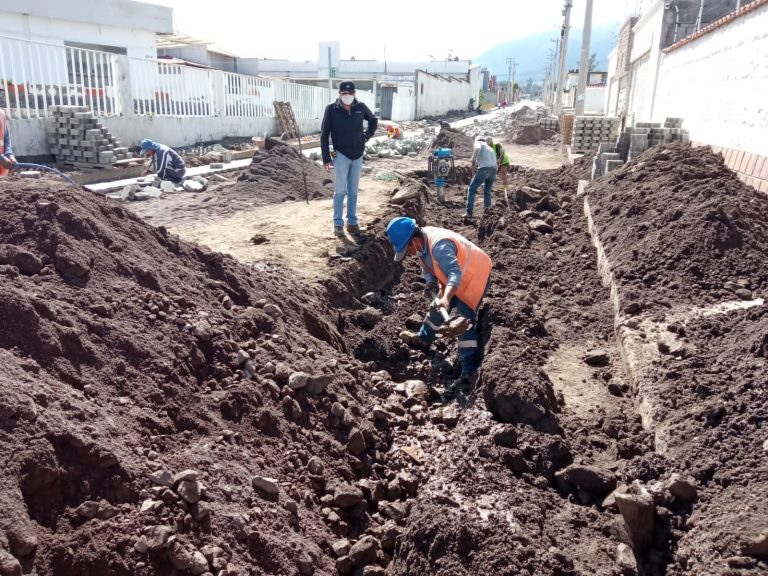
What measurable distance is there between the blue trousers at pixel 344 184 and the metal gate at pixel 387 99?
33686 mm

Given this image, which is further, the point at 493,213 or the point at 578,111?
the point at 578,111

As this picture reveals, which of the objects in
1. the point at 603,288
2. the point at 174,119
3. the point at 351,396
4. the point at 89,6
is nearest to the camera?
the point at 351,396

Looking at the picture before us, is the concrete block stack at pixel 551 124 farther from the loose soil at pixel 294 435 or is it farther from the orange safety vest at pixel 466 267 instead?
the orange safety vest at pixel 466 267

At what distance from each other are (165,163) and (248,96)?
10061mm

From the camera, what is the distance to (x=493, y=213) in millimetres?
9570

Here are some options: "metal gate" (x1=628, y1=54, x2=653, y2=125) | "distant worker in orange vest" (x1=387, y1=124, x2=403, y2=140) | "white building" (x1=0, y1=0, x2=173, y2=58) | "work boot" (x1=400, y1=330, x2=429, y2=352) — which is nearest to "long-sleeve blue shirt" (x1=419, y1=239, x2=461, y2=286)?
"work boot" (x1=400, y1=330, x2=429, y2=352)

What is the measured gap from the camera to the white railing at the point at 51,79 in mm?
12047

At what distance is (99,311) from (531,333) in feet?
11.9

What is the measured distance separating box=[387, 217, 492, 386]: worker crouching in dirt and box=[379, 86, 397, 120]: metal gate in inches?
1445

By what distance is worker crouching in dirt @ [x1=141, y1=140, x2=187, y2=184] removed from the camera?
11.7m

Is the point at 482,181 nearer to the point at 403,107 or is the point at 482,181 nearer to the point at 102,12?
the point at 102,12

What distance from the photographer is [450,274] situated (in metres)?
4.94

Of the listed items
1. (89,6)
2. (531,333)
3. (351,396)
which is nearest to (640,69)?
(89,6)

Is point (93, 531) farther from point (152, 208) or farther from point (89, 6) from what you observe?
point (89, 6)
